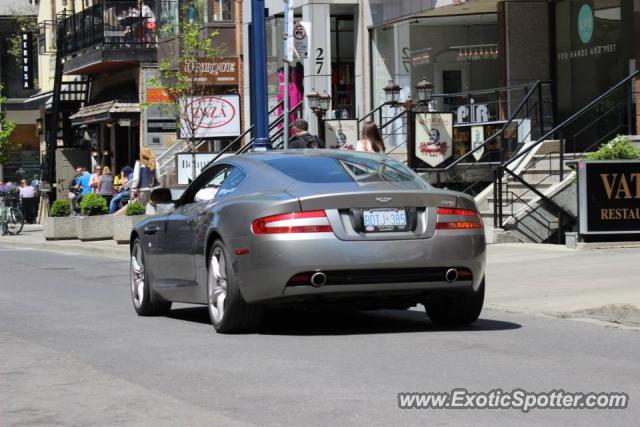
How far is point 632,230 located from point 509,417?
12.2m

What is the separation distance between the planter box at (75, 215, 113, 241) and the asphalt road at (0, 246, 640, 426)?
634 inches

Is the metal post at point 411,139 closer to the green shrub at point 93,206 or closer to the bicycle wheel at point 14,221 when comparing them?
the green shrub at point 93,206

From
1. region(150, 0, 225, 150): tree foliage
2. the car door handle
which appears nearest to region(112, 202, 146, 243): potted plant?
region(150, 0, 225, 150): tree foliage

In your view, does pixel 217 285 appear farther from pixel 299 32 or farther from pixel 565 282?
pixel 299 32

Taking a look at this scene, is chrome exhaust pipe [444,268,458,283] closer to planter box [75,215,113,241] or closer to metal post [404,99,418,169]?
metal post [404,99,418,169]

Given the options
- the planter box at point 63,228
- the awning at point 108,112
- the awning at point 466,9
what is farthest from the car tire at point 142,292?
the awning at point 108,112

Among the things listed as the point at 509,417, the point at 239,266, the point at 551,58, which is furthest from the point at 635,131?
the point at 509,417

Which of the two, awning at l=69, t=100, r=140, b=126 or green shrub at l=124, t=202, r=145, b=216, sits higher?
awning at l=69, t=100, r=140, b=126

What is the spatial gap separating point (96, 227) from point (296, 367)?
2087 cm

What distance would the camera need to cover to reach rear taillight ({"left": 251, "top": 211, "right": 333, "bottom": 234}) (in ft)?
32.4

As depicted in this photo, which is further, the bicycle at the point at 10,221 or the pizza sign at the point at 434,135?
the bicycle at the point at 10,221

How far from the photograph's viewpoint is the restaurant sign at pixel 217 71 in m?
35.9

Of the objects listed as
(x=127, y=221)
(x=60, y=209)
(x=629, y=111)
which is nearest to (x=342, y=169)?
(x=629, y=111)

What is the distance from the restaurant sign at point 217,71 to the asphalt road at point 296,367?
23.5 metres
